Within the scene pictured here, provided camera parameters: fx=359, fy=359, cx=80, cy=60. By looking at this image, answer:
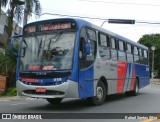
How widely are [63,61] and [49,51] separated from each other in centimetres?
67

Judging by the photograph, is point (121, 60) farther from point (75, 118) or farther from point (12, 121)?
point (12, 121)

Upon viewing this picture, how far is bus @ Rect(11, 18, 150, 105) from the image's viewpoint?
12.2 m

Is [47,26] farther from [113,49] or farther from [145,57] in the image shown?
[145,57]

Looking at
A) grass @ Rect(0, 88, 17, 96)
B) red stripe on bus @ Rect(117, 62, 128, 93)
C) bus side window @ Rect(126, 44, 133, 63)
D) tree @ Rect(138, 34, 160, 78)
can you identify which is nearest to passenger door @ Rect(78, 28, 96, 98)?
red stripe on bus @ Rect(117, 62, 128, 93)

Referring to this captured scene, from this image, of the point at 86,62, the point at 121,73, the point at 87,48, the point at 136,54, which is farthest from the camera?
the point at 136,54

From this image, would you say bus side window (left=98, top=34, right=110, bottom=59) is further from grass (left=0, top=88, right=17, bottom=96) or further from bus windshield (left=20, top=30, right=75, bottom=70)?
grass (left=0, top=88, right=17, bottom=96)

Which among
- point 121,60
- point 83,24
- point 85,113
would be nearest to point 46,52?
point 83,24

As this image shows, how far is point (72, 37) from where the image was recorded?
12586 millimetres

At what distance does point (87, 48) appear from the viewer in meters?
12.8

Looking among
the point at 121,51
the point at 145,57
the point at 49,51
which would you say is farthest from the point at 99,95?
the point at 145,57

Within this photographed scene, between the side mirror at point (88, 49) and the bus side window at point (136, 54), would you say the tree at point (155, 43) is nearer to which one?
the bus side window at point (136, 54)

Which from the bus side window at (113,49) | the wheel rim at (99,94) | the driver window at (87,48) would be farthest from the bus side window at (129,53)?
the driver window at (87,48)

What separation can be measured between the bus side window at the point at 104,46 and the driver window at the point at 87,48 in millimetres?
699

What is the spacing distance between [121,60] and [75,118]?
702 cm
